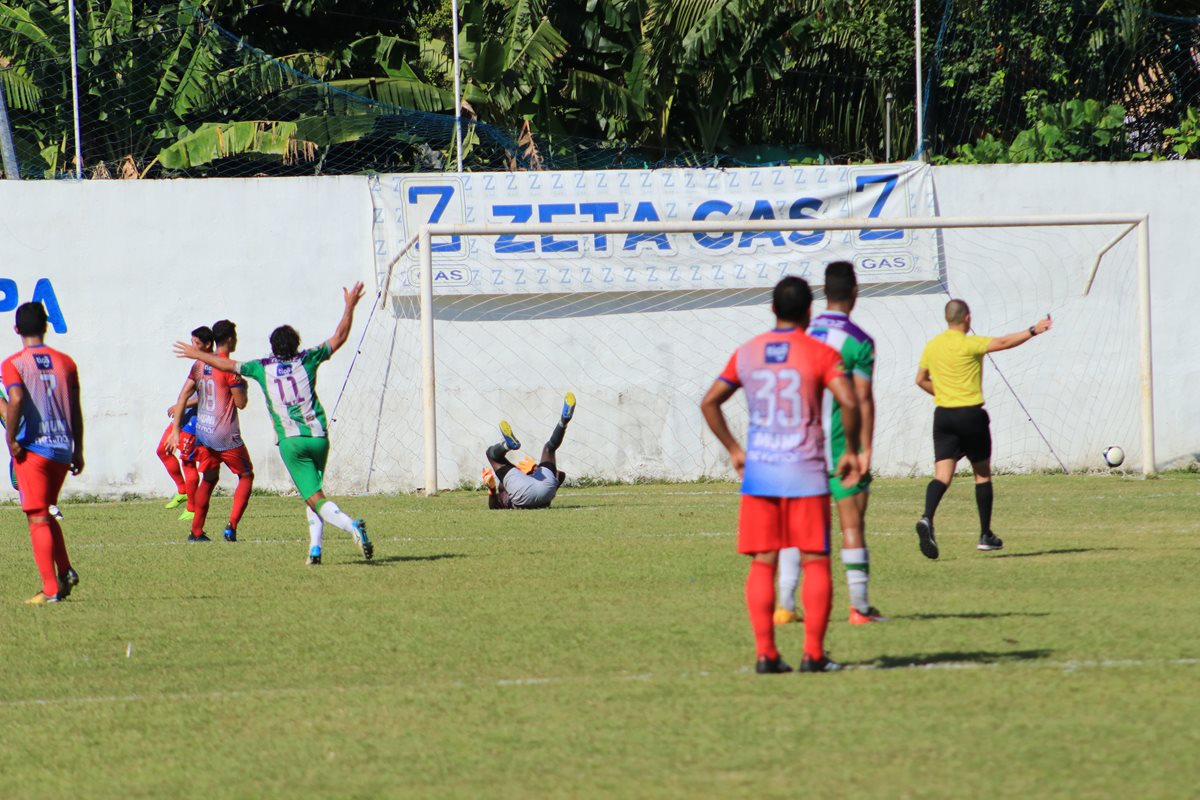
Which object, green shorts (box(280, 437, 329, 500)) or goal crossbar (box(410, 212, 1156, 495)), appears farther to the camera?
goal crossbar (box(410, 212, 1156, 495))

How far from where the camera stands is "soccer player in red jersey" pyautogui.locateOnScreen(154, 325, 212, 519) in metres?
14.4

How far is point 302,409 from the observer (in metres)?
11.3

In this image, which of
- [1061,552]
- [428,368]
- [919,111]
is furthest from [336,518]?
[919,111]

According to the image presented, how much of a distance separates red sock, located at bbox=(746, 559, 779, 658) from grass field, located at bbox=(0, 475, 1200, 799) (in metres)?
0.24

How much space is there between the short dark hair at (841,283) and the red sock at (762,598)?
6.20 ft

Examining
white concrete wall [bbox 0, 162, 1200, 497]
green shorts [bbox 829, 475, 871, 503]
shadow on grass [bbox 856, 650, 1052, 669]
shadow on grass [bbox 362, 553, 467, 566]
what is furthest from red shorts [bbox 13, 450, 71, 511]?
white concrete wall [bbox 0, 162, 1200, 497]

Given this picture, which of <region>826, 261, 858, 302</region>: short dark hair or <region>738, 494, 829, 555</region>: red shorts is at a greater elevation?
<region>826, 261, 858, 302</region>: short dark hair

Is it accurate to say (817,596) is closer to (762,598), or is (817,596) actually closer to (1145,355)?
(762,598)

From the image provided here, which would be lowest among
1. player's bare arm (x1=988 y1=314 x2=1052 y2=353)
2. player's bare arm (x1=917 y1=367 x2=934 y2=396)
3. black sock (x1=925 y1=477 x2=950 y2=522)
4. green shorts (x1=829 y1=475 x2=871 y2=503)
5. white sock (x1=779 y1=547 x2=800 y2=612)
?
white sock (x1=779 y1=547 x2=800 y2=612)

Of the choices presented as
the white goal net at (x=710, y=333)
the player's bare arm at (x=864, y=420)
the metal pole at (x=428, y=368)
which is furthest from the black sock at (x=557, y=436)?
the player's bare arm at (x=864, y=420)

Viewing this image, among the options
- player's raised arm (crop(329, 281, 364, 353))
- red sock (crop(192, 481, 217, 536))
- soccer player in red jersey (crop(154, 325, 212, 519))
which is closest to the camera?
player's raised arm (crop(329, 281, 364, 353))

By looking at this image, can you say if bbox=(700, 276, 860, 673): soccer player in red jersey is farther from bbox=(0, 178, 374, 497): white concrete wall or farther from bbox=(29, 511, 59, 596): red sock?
bbox=(0, 178, 374, 497): white concrete wall

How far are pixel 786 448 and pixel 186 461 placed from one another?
31.8ft

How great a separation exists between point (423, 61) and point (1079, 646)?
1874 centimetres
